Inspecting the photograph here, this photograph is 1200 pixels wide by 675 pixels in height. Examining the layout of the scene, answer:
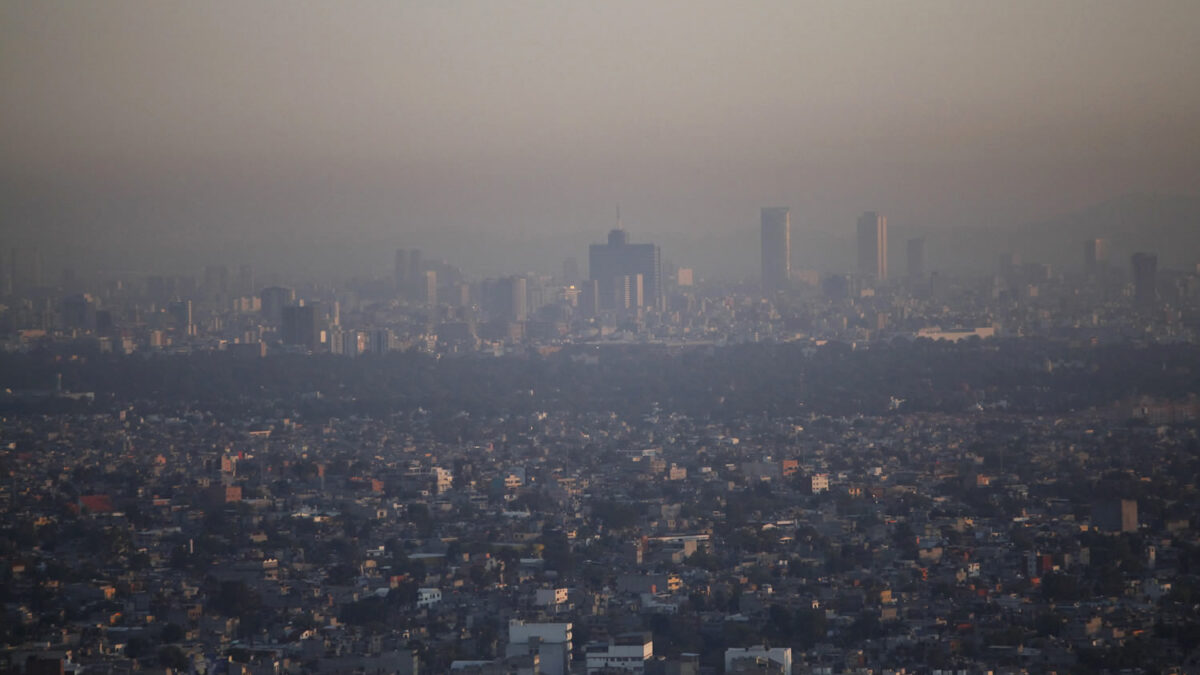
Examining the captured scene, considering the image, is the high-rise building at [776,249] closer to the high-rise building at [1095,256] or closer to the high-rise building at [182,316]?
the high-rise building at [1095,256]

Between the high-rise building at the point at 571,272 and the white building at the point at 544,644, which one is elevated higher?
the high-rise building at the point at 571,272

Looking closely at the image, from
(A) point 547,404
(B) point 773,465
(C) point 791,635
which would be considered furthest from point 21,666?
(A) point 547,404

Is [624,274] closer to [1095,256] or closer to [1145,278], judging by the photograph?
[1095,256]

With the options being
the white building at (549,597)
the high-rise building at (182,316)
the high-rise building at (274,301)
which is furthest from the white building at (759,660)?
the high-rise building at (274,301)

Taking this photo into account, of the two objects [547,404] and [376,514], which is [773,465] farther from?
[547,404]

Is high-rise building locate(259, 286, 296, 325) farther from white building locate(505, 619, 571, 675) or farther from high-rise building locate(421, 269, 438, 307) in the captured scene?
white building locate(505, 619, 571, 675)

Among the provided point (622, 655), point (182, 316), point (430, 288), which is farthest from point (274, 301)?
point (622, 655)
